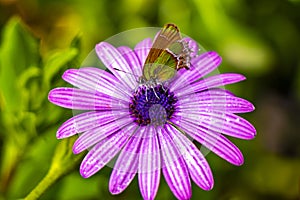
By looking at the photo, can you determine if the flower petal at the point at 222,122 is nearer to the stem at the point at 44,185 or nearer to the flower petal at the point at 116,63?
the flower petal at the point at 116,63

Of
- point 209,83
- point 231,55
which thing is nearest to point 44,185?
point 209,83

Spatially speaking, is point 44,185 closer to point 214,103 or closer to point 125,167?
point 125,167

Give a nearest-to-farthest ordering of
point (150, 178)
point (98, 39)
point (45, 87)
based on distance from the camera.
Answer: point (150, 178) → point (45, 87) → point (98, 39)

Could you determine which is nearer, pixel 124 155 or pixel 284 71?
pixel 124 155

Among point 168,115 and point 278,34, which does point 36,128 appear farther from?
point 278,34

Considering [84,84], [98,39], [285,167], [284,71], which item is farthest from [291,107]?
[84,84]

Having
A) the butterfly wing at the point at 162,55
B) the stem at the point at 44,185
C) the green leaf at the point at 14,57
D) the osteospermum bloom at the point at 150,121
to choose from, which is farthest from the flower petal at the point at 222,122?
the green leaf at the point at 14,57

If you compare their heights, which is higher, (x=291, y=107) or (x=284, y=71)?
(x=284, y=71)
